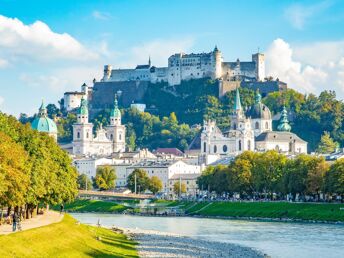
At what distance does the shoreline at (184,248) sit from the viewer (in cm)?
5588

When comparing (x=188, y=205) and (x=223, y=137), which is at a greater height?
(x=223, y=137)

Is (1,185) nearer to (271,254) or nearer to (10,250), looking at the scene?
(10,250)

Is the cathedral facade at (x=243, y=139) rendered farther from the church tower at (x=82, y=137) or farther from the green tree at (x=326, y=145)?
the church tower at (x=82, y=137)

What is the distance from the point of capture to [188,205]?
120 meters

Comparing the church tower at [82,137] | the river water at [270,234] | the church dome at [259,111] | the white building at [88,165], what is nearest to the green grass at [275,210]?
the river water at [270,234]

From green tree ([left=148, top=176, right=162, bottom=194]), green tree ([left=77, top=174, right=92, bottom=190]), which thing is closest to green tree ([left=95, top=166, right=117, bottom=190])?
green tree ([left=77, top=174, right=92, bottom=190])

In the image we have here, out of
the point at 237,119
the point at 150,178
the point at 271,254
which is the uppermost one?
the point at 237,119

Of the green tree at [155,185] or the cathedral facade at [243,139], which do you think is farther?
the cathedral facade at [243,139]

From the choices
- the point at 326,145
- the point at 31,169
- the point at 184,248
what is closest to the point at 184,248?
the point at 184,248

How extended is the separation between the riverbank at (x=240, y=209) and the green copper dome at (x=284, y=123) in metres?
65.3

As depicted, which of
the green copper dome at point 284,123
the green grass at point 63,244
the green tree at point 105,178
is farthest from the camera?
the green copper dome at point 284,123

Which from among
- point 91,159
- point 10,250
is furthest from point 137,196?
point 10,250

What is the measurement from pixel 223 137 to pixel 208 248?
11896cm

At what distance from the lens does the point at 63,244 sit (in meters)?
46.9
